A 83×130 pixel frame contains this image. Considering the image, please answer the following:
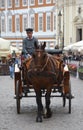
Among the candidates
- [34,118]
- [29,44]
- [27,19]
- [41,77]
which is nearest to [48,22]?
[27,19]

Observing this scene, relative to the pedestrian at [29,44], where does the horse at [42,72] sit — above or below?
below

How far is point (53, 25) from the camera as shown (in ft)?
247

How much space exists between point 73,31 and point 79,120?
59.2m

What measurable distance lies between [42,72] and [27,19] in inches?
2735

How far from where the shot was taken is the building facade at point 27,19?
248 ft

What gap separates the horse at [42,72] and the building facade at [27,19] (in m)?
61.5

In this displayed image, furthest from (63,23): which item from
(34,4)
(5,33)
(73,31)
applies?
(5,33)

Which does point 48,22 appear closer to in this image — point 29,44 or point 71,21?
point 71,21

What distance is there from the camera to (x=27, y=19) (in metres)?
80.8

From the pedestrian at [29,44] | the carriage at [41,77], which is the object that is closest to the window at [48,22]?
the pedestrian at [29,44]

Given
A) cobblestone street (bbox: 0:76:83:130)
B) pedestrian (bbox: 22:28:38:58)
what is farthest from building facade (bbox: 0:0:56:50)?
pedestrian (bbox: 22:28:38:58)

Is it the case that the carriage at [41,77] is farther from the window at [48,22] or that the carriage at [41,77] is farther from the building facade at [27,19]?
the window at [48,22]

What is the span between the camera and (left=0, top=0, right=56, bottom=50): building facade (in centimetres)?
7562

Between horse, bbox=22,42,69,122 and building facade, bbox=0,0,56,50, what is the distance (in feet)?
202
